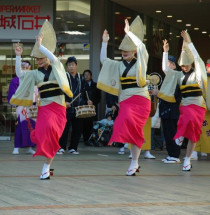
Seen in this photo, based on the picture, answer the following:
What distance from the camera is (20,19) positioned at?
1888 centimetres

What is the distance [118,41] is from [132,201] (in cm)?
1285

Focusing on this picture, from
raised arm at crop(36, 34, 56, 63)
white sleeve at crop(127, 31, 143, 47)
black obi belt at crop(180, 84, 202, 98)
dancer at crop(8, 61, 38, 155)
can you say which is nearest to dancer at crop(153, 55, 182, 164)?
black obi belt at crop(180, 84, 202, 98)

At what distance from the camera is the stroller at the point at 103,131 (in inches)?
645

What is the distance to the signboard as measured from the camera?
1888 cm

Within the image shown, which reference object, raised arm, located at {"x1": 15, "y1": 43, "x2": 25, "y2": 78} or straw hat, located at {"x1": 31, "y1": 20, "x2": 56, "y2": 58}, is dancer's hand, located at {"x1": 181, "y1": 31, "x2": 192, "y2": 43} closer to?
straw hat, located at {"x1": 31, "y1": 20, "x2": 56, "y2": 58}

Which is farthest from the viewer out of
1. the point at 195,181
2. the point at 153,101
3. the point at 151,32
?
the point at 151,32

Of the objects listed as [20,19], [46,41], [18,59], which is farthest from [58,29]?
[46,41]

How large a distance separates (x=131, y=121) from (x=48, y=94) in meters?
1.25

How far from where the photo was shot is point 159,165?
11867 mm

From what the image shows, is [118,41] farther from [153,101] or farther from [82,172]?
[82,172]

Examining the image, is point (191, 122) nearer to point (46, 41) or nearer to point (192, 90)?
point (192, 90)

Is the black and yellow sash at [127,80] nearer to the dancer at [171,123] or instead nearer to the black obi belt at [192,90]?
the black obi belt at [192,90]

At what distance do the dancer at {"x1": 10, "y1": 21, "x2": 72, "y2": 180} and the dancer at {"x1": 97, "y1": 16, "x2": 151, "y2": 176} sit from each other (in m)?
0.82

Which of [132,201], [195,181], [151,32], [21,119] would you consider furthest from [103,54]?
[151,32]
